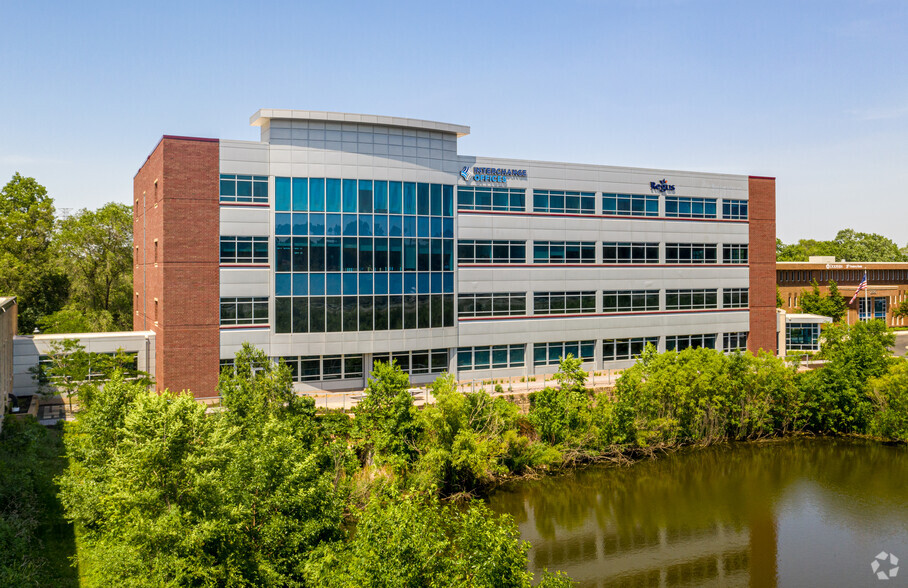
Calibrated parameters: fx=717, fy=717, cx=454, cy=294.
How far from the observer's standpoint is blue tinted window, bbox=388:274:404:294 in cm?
4309

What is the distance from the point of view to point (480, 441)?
34.5m

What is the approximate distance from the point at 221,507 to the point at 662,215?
41937 mm

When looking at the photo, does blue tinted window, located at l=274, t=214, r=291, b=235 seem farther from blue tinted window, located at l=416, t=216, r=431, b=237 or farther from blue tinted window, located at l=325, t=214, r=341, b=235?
blue tinted window, located at l=416, t=216, r=431, b=237

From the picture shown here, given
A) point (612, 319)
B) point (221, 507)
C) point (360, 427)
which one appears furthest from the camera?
point (612, 319)

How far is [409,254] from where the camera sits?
43656mm

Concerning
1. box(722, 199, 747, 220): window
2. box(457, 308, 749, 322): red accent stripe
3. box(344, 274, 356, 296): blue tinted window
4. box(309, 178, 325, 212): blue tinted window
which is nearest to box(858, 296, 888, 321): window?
A: box(722, 199, 747, 220): window

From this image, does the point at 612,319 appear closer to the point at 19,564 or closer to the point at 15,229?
the point at 19,564

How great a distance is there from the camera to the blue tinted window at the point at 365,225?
42.3 m

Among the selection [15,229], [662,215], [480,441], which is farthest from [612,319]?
[15,229]

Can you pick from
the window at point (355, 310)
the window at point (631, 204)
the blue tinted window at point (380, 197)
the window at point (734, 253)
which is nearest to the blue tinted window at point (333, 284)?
the window at point (355, 310)

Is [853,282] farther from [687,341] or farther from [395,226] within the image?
[395,226]

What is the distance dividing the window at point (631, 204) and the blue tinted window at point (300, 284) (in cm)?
2182

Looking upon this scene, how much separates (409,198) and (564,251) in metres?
12.1

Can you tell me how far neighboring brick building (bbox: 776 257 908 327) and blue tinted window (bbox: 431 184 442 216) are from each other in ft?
174
